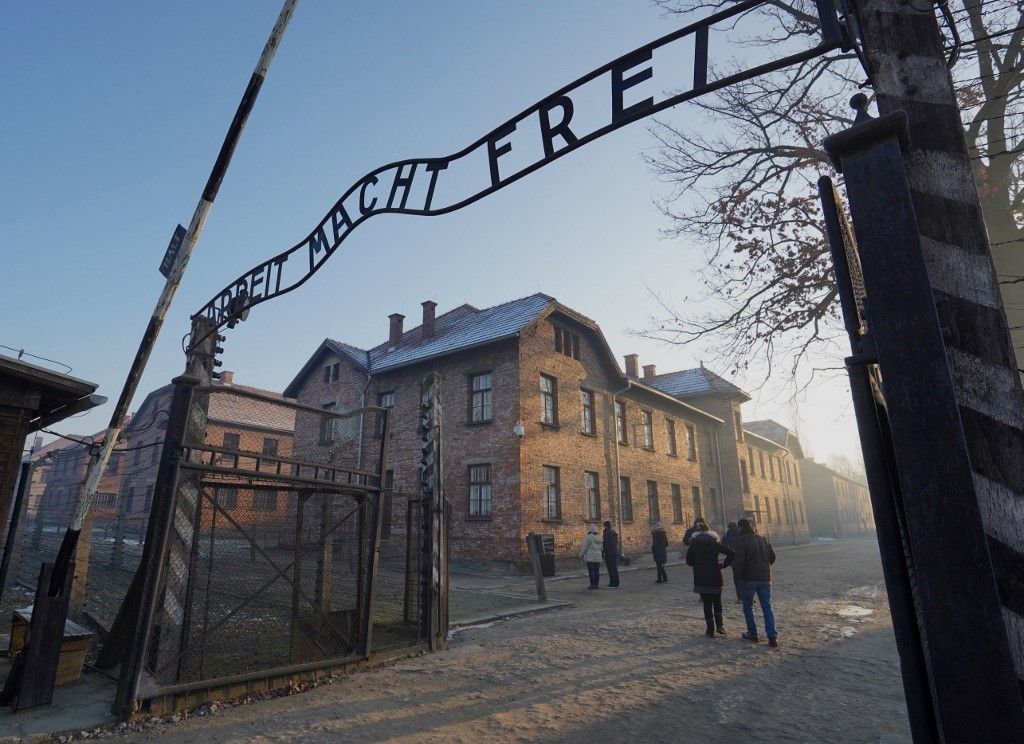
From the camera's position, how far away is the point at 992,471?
5.22ft

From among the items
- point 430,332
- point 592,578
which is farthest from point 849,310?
point 430,332

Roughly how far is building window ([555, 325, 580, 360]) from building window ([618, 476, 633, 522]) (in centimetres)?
533

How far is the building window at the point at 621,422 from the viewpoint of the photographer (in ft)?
75.5

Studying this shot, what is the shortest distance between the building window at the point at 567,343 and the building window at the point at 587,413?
1.50m

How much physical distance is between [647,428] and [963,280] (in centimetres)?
2418

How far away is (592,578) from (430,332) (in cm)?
1252

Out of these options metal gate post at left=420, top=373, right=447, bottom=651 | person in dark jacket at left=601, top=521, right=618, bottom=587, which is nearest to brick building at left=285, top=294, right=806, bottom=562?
person in dark jacket at left=601, top=521, right=618, bottom=587

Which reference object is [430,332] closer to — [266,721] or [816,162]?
[816,162]

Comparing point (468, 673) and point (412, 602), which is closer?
point (468, 673)

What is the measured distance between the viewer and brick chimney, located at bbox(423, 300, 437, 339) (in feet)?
76.5

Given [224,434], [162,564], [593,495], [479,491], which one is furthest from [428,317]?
[162,564]

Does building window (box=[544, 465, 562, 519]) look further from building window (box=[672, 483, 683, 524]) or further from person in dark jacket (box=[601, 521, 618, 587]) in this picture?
building window (box=[672, 483, 683, 524])

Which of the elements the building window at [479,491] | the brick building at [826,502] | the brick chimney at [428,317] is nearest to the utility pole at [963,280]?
the building window at [479,491]

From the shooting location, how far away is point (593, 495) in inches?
820
